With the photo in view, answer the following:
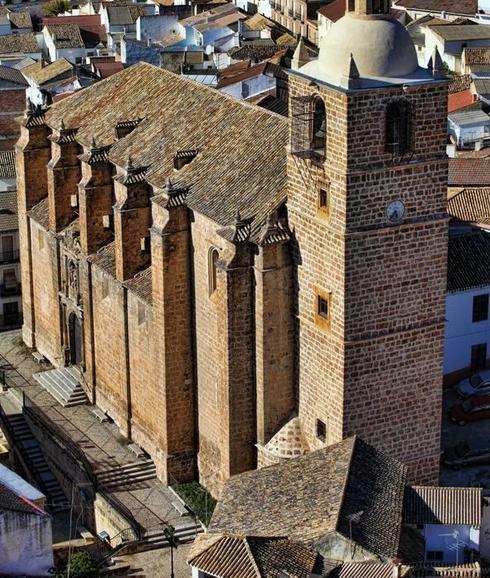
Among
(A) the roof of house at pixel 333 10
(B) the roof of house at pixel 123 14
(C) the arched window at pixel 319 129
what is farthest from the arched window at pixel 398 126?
(B) the roof of house at pixel 123 14

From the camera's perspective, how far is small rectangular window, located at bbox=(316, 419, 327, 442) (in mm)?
45312

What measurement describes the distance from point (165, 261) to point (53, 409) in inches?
448

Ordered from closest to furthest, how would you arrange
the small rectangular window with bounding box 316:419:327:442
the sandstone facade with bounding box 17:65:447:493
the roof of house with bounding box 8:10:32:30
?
the sandstone facade with bounding box 17:65:447:493
the small rectangular window with bounding box 316:419:327:442
the roof of house with bounding box 8:10:32:30

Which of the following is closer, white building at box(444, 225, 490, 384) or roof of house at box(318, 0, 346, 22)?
white building at box(444, 225, 490, 384)

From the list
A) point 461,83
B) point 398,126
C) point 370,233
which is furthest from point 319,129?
point 461,83

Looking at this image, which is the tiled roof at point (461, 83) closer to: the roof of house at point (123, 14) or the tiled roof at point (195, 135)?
the tiled roof at point (195, 135)

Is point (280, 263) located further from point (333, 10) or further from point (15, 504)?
point (333, 10)

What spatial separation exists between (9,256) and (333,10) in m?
61.8

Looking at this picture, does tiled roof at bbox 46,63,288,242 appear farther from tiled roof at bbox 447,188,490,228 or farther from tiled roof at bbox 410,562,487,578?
Answer: tiled roof at bbox 447,188,490,228

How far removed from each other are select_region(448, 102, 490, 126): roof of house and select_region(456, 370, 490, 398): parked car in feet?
102

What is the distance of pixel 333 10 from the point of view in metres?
122

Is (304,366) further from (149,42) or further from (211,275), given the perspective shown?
(149,42)

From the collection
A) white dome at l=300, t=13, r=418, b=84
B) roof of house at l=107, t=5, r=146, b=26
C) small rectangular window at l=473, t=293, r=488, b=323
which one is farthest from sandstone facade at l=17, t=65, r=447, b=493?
roof of house at l=107, t=5, r=146, b=26

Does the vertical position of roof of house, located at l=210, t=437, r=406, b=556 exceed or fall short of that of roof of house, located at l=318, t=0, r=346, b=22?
it exceeds it
